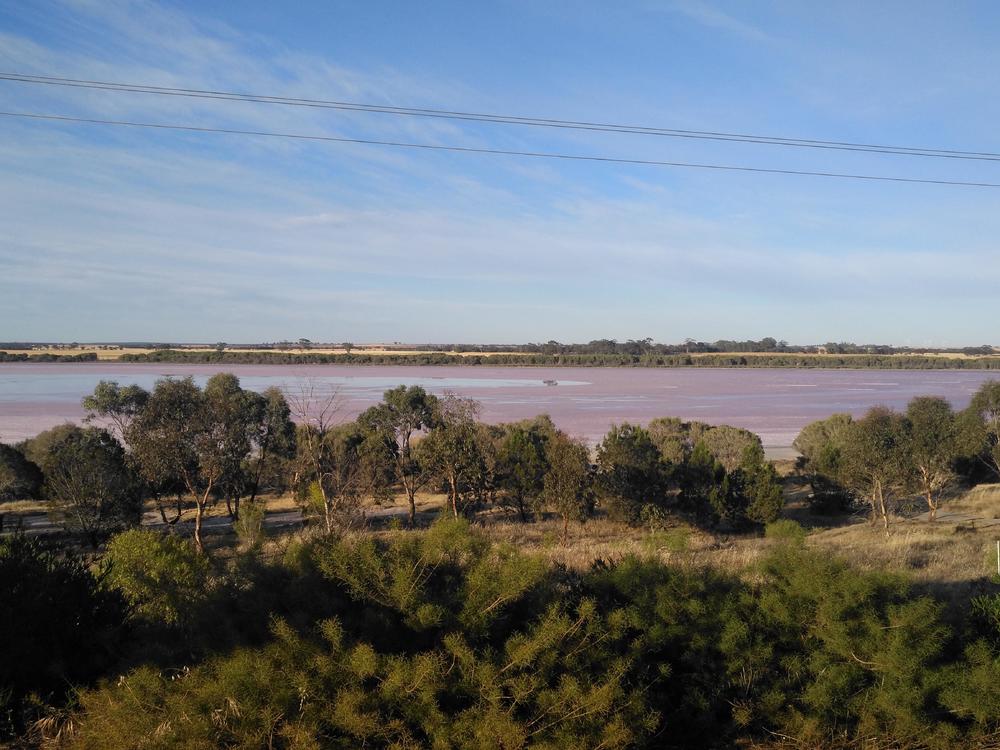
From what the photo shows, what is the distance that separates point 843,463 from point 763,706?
19.4 meters

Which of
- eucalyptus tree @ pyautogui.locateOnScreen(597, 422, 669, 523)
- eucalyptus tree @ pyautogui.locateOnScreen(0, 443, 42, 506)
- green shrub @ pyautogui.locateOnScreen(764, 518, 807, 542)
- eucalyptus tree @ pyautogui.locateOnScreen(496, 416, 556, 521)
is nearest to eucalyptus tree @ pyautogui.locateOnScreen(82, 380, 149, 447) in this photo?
eucalyptus tree @ pyautogui.locateOnScreen(0, 443, 42, 506)

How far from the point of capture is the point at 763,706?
6023mm

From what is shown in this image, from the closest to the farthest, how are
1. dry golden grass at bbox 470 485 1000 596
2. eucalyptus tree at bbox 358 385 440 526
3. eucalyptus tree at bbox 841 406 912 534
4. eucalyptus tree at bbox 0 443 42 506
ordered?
dry golden grass at bbox 470 485 1000 596
eucalyptus tree at bbox 841 406 912 534
eucalyptus tree at bbox 0 443 42 506
eucalyptus tree at bbox 358 385 440 526

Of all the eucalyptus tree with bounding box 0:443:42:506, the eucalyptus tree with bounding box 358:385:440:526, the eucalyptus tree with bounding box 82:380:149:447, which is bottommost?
the eucalyptus tree with bounding box 0:443:42:506

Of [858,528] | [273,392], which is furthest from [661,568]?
[273,392]

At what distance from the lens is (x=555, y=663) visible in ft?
17.6

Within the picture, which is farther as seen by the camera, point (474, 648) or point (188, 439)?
point (188, 439)

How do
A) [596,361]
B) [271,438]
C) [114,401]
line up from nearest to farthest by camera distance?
[114,401] < [271,438] < [596,361]

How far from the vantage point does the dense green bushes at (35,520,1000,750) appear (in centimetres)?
482

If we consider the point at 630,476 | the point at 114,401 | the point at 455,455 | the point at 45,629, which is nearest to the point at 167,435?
the point at 455,455

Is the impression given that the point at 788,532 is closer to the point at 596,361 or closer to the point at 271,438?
the point at 271,438

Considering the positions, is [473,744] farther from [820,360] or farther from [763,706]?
[820,360]

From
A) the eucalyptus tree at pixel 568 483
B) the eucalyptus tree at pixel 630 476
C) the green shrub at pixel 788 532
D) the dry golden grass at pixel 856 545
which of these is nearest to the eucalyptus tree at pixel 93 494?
the dry golden grass at pixel 856 545

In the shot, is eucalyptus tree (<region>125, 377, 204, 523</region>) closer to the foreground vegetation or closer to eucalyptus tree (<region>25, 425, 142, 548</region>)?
eucalyptus tree (<region>25, 425, 142, 548</region>)
